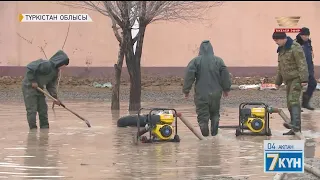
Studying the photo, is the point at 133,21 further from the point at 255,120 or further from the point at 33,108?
the point at 255,120

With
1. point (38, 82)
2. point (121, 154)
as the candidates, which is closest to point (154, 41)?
point (38, 82)

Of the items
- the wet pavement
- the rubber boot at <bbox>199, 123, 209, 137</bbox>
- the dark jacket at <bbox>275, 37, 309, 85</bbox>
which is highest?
the dark jacket at <bbox>275, 37, 309, 85</bbox>

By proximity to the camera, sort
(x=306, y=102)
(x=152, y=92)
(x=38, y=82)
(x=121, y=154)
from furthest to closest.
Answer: (x=152, y=92), (x=306, y=102), (x=38, y=82), (x=121, y=154)

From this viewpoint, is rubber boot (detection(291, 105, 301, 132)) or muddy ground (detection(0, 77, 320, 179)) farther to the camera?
muddy ground (detection(0, 77, 320, 179))

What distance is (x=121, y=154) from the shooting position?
10406 millimetres

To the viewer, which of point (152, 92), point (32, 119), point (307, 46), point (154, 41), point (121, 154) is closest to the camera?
point (121, 154)

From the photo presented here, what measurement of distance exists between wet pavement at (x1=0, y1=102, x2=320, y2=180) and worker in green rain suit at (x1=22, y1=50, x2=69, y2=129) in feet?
1.01

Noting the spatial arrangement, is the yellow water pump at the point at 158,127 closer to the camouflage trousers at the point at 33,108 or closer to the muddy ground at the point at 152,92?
the camouflage trousers at the point at 33,108

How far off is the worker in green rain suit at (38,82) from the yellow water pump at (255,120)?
353 centimetres

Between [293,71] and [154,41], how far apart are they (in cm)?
1539

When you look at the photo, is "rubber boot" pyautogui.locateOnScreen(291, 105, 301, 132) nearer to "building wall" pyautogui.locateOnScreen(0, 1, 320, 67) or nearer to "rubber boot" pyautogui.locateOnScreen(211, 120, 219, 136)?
"rubber boot" pyautogui.locateOnScreen(211, 120, 219, 136)

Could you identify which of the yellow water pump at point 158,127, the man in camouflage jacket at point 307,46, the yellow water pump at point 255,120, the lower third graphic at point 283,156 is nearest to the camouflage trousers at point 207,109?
the yellow water pump at point 255,120

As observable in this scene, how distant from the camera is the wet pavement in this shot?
8.91 m

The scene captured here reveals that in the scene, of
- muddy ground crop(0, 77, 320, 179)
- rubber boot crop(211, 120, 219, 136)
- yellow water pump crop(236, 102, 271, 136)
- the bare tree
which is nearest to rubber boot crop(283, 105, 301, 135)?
yellow water pump crop(236, 102, 271, 136)
